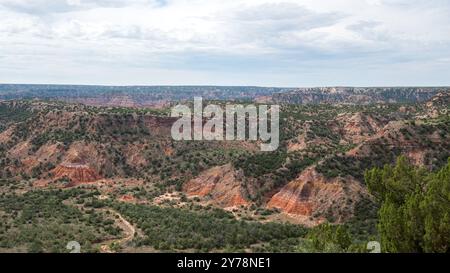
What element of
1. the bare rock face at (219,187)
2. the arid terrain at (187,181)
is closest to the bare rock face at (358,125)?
the arid terrain at (187,181)

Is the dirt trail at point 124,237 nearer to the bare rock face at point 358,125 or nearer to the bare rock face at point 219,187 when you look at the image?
the bare rock face at point 219,187

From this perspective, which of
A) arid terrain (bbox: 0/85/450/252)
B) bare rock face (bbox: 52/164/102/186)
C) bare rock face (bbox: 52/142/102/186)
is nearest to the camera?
arid terrain (bbox: 0/85/450/252)

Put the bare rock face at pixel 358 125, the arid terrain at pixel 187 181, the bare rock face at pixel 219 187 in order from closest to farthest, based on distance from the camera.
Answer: the arid terrain at pixel 187 181 → the bare rock face at pixel 219 187 → the bare rock face at pixel 358 125

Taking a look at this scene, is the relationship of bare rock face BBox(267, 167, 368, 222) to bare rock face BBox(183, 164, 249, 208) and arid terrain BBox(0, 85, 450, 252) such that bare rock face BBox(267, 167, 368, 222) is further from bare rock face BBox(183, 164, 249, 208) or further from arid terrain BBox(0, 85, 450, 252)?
bare rock face BBox(183, 164, 249, 208)

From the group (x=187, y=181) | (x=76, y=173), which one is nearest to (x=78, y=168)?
(x=76, y=173)

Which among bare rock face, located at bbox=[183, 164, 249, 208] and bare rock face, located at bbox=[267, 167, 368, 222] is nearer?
bare rock face, located at bbox=[267, 167, 368, 222]

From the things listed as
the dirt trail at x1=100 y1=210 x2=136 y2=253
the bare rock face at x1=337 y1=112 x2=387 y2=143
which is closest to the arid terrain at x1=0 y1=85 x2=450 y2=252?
the dirt trail at x1=100 y1=210 x2=136 y2=253

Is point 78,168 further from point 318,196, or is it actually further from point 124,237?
point 318,196
